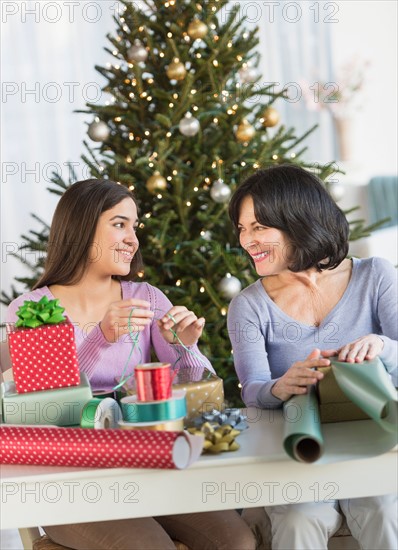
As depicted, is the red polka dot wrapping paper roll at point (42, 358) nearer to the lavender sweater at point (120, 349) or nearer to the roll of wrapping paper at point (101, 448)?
the roll of wrapping paper at point (101, 448)

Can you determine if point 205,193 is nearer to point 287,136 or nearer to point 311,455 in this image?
point 287,136

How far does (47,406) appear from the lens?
5.15ft

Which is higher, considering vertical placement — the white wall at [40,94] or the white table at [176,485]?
the white wall at [40,94]

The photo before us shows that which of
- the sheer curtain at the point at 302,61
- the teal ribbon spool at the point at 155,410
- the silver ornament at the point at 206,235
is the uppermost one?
the sheer curtain at the point at 302,61

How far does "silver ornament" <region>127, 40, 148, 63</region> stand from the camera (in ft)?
10.5

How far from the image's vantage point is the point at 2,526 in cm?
138

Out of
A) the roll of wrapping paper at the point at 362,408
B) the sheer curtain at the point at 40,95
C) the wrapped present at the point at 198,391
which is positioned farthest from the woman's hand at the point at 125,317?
the sheer curtain at the point at 40,95

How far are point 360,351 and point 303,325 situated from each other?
0.31 metres

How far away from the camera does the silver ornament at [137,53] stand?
319 cm

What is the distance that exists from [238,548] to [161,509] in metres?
0.37

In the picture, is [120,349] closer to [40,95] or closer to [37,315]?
[37,315]

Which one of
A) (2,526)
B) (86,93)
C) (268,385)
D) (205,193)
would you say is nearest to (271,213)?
(268,385)

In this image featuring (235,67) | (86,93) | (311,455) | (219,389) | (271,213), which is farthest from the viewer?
(86,93)

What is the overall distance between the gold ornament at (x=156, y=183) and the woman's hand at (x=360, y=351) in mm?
1590
